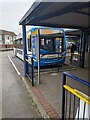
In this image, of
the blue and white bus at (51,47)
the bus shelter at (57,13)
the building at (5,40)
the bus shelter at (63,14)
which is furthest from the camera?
the building at (5,40)

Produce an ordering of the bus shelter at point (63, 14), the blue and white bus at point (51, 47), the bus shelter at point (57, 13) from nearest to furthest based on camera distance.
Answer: the bus shelter at point (63, 14) → the bus shelter at point (57, 13) → the blue and white bus at point (51, 47)

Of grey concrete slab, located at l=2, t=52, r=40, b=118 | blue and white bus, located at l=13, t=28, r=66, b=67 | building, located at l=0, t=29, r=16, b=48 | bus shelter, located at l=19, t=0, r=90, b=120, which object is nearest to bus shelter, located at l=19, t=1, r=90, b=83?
bus shelter, located at l=19, t=0, r=90, b=120

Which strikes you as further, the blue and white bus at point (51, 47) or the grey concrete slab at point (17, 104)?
the blue and white bus at point (51, 47)

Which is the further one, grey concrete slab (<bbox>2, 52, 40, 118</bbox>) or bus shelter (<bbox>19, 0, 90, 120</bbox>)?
grey concrete slab (<bbox>2, 52, 40, 118</bbox>)

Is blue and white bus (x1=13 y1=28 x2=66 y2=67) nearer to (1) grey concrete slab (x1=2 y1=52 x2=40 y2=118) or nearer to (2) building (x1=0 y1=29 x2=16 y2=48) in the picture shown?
(1) grey concrete slab (x1=2 y1=52 x2=40 y2=118)

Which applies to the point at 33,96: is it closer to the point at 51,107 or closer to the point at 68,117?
the point at 51,107

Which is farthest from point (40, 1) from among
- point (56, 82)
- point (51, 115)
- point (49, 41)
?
point (49, 41)

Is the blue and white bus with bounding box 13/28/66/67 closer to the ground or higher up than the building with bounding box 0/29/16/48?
closer to the ground

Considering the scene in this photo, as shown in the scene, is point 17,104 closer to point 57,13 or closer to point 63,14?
point 57,13

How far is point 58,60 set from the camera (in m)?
9.61

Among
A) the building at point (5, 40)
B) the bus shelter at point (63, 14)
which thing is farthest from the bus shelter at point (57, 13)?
the building at point (5, 40)

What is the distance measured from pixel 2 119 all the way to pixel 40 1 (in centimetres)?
292

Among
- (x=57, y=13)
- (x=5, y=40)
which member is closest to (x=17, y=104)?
(x=57, y=13)

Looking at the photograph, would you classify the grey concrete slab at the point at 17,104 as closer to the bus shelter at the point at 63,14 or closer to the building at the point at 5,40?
the bus shelter at the point at 63,14
